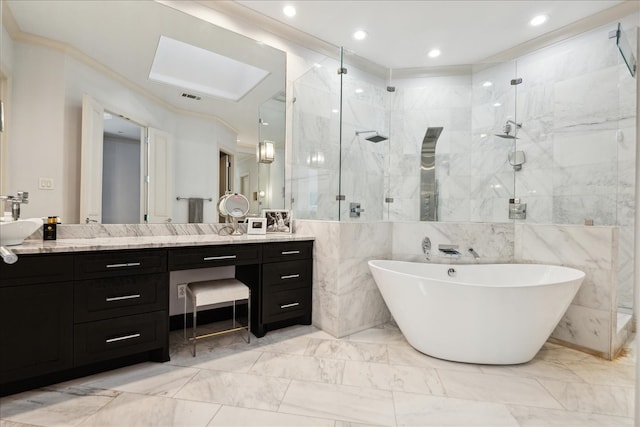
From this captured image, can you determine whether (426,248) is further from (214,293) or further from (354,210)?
(214,293)

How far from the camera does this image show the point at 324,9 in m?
2.66

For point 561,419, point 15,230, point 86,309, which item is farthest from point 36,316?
point 561,419

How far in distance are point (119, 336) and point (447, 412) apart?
1.89 m

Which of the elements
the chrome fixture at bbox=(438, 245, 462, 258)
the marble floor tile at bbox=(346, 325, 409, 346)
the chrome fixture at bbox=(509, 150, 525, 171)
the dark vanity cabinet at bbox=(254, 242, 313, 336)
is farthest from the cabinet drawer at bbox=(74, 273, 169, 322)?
the chrome fixture at bbox=(509, 150, 525, 171)

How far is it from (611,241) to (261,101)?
3.06 m

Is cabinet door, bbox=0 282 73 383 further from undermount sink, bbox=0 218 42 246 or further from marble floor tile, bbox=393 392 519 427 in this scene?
marble floor tile, bbox=393 392 519 427

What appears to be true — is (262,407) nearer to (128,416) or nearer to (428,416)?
(128,416)

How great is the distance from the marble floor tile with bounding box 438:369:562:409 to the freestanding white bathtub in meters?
0.16

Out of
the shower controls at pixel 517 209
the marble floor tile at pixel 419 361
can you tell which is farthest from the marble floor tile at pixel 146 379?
the shower controls at pixel 517 209

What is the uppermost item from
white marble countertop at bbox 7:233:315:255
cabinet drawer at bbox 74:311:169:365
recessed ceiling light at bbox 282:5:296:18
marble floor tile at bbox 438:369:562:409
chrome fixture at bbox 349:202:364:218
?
recessed ceiling light at bbox 282:5:296:18

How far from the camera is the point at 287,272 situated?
95.3 inches

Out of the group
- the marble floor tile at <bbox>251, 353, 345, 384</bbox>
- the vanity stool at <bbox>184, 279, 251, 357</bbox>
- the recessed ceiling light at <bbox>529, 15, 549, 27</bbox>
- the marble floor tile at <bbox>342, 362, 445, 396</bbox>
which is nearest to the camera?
the marble floor tile at <bbox>342, 362, 445, 396</bbox>

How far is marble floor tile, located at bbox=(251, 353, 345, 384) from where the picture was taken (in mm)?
1790

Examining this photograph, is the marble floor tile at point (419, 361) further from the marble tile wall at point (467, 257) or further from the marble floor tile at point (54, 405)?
the marble floor tile at point (54, 405)
